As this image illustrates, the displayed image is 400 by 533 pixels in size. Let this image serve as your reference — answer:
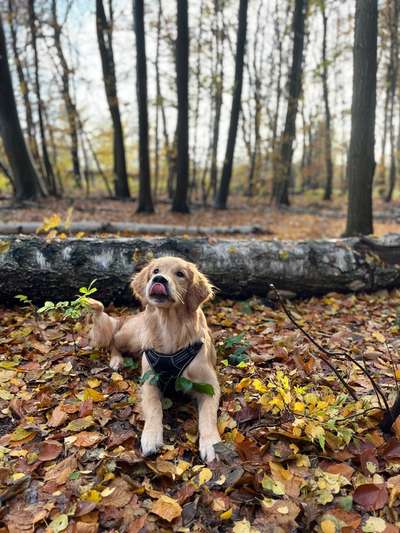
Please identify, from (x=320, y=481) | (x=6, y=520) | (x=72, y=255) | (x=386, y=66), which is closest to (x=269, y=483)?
(x=320, y=481)

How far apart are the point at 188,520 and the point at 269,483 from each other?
531 mm

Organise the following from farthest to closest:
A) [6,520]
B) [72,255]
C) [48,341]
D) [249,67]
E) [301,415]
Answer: [249,67], [72,255], [48,341], [301,415], [6,520]

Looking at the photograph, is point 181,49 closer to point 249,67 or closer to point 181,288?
point 181,288

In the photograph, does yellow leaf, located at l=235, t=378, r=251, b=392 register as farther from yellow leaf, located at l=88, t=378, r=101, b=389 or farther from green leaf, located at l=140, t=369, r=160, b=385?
yellow leaf, located at l=88, t=378, r=101, b=389

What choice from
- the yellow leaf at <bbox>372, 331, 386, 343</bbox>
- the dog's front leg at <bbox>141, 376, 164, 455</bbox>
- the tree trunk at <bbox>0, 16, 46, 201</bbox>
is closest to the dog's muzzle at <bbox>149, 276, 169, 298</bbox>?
the dog's front leg at <bbox>141, 376, 164, 455</bbox>

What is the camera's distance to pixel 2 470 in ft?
8.15

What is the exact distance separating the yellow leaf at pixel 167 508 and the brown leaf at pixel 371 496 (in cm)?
105

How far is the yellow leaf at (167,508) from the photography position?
7.18 ft

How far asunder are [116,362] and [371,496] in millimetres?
2471

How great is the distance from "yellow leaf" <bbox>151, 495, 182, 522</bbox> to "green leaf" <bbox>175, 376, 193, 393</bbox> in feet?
2.81

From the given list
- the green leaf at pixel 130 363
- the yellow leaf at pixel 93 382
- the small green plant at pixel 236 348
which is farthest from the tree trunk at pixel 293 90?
the yellow leaf at pixel 93 382

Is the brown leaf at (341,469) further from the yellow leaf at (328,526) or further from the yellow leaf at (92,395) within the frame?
the yellow leaf at (92,395)

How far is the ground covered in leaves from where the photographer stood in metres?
2.21

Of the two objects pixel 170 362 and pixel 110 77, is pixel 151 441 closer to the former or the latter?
pixel 170 362
